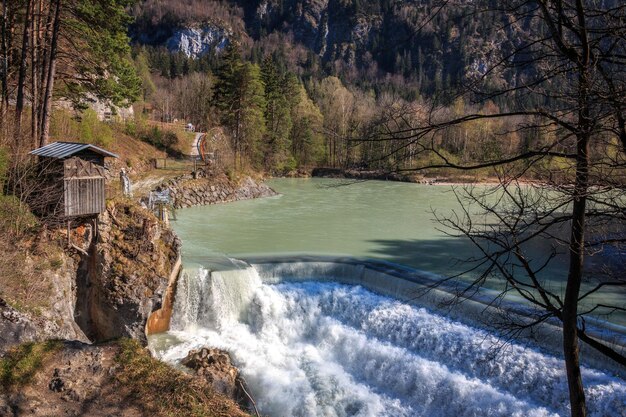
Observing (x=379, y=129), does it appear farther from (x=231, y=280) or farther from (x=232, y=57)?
(x=232, y=57)

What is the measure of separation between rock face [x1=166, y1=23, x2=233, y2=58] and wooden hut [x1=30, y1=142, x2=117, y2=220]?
156 m

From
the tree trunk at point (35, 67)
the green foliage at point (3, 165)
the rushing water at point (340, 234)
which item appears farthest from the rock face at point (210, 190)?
the green foliage at point (3, 165)

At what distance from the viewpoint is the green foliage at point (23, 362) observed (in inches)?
257

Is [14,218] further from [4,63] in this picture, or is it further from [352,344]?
[352,344]

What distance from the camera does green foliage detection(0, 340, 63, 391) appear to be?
21.4 feet

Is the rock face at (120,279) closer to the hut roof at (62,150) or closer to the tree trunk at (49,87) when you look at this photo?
the hut roof at (62,150)

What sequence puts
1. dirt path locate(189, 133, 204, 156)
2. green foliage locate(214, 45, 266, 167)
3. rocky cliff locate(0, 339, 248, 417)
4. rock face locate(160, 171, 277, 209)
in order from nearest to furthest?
1. rocky cliff locate(0, 339, 248, 417)
2. rock face locate(160, 171, 277, 209)
3. green foliage locate(214, 45, 266, 167)
4. dirt path locate(189, 133, 204, 156)

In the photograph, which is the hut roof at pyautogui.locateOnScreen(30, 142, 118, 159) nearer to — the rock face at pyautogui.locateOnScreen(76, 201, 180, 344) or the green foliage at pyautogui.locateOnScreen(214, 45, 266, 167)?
the rock face at pyautogui.locateOnScreen(76, 201, 180, 344)

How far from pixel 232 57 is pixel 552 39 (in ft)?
119

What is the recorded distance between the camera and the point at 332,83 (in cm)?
7856

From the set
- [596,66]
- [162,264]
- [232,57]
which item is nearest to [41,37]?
[162,264]

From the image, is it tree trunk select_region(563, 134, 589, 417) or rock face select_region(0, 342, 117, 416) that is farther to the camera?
rock face select_region(0, 342, 117, 416)

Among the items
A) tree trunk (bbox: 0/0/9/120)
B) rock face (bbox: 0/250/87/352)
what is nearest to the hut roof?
rock face (bbox: 0/250/87/352)

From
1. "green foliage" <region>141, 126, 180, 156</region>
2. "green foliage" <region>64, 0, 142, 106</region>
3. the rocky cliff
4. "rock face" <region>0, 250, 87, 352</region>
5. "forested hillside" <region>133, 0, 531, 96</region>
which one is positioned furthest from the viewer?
Answer: "forested hillside" <region>133, 0, 531, 96</region>
